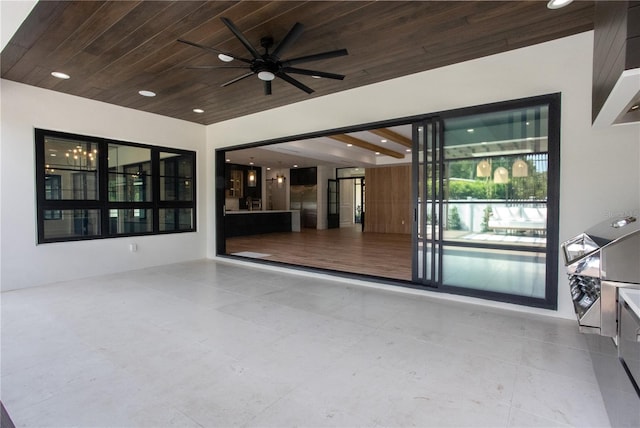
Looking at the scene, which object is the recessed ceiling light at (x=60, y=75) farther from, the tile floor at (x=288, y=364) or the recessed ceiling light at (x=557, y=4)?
the recessed ceiling light at (x=557, y=4)

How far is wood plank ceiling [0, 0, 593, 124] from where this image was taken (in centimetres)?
271

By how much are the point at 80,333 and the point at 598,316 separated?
12.5 feet

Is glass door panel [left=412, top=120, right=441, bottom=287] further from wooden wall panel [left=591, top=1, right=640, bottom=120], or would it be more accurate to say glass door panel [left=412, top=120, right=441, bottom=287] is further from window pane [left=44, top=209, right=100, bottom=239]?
window pane [left=44, top=209, right=100, bottom=239]

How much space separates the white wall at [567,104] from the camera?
2.94 meters

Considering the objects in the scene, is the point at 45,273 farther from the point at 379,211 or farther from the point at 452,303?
the point at 379,211

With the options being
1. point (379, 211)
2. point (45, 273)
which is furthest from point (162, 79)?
point (379, 211)

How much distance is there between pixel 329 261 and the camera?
622 centimetres

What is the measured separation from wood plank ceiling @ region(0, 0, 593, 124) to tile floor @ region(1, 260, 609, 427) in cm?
280

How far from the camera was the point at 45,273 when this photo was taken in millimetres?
4703

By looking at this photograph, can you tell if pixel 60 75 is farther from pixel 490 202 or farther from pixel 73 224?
pixel 490 202

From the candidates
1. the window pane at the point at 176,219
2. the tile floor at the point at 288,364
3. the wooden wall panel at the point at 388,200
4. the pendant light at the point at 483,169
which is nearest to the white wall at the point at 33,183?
the window pane at the point at 176,219

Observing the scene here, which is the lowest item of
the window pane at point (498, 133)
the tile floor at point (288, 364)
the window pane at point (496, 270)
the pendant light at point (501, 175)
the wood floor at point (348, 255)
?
the tile floor at point (288, 364)

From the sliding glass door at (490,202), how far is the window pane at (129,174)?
4822 mm

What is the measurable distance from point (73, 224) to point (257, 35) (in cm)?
423
